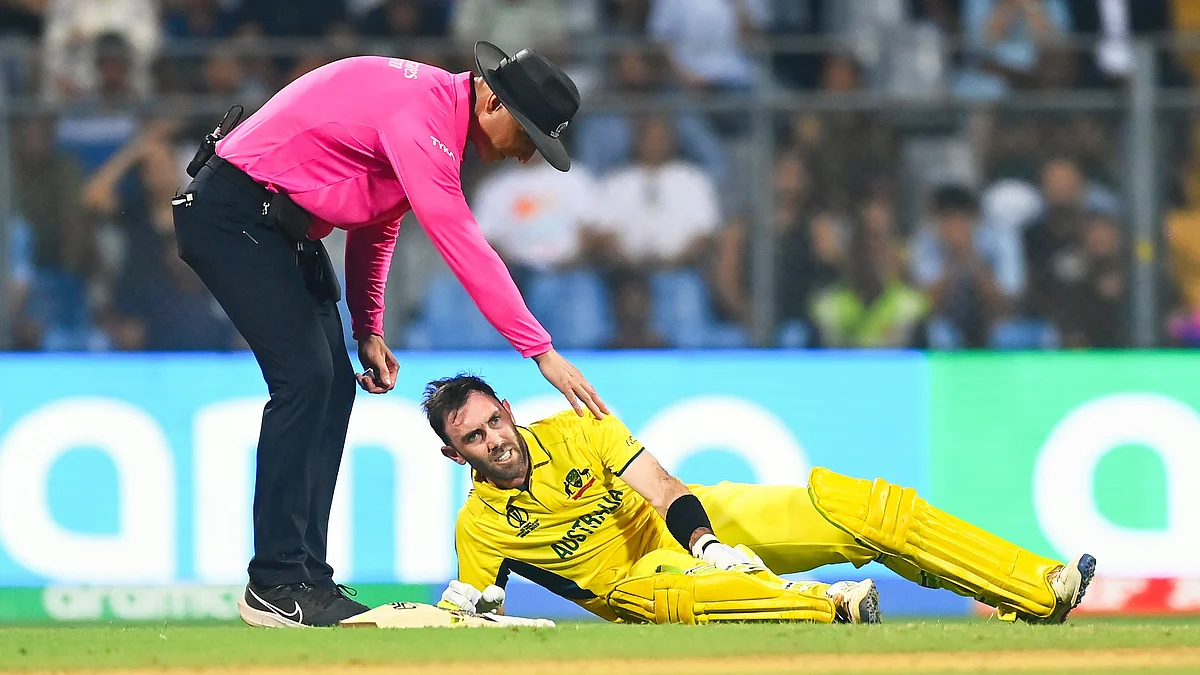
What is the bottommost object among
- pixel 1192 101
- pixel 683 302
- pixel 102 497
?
pixel 102 497

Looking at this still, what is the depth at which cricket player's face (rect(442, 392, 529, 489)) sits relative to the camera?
6188 millimetres

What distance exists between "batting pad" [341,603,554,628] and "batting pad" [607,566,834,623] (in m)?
0.43

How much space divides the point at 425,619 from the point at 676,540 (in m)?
0.88

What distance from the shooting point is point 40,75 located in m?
9.30

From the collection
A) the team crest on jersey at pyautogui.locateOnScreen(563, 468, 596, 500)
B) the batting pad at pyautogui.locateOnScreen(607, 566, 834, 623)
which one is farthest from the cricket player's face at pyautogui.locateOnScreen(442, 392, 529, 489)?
the batting pad at pyautogui.locateOnScreen(607, 566, 834, 623)

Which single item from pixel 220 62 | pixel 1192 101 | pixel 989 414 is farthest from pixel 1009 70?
pixel 220 62

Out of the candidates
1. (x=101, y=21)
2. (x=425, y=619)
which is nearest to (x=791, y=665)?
(x=425, y=619)

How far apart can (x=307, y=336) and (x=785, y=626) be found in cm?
178

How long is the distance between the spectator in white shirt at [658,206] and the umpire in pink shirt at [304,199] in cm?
366

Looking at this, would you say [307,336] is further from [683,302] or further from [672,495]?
[683,302]

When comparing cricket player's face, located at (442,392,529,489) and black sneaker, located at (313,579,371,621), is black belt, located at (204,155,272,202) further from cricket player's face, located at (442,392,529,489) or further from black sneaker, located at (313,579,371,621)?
black sneaker, located at (313,579,371,621)

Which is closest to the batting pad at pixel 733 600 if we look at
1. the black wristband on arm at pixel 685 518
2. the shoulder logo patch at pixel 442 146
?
the black wristband on arm at pixel 685 518

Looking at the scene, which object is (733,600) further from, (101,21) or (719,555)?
(101,21)

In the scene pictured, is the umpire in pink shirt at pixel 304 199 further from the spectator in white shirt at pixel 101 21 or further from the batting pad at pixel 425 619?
the spectator in white shirt at pixel 101 21
